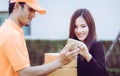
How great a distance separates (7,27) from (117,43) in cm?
818

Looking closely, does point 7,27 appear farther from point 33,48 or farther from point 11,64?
point 33,48

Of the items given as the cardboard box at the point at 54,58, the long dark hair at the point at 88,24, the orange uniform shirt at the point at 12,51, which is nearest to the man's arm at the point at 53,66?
the orange uniform shirt at the point at 12,51

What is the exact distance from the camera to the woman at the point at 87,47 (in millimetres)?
4254

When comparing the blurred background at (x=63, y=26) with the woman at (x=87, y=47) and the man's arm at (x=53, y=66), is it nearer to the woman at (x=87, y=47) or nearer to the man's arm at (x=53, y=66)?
the woman at (x=87, y=47)

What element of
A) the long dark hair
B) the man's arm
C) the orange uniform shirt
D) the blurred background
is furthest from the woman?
the blurred background

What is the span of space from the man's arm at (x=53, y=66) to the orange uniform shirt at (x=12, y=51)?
1.9 inches

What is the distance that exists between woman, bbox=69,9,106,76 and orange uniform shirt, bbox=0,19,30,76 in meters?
0.51

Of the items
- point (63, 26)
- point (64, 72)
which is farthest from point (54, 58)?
point (63, 26)

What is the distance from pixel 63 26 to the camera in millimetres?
12773

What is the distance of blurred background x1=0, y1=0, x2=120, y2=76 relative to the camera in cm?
1208

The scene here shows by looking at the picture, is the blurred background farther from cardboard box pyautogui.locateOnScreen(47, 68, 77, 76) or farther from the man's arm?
the man's arm

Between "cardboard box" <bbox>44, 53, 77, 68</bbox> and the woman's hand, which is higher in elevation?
the woman's hand

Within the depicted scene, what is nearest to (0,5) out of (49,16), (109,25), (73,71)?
(49,16)

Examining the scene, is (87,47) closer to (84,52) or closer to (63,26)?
(84,52)
